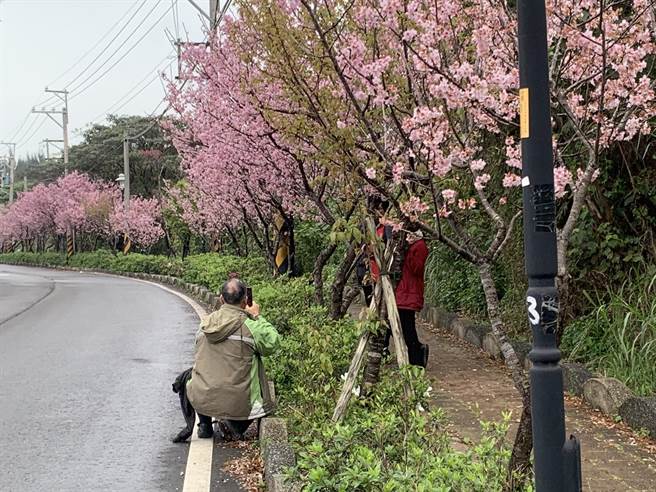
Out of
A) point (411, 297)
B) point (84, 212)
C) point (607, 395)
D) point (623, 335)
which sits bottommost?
point (607, 395)

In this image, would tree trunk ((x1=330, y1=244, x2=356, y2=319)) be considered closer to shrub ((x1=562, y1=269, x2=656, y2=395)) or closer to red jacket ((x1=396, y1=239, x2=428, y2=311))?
red jacket ((x1=396, y1=239, x2=428, y2=311))

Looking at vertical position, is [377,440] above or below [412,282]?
below

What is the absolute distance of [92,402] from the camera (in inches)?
324

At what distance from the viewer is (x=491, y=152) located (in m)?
9.62

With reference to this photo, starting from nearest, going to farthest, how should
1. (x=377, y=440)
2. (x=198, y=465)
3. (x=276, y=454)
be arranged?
1. (x=377, y=440)
2. (x=276, y=454)
3. (x=198, y=465)

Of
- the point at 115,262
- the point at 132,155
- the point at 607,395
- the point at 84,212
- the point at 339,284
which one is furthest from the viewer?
the point at 84,212

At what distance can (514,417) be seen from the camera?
22.3 ft

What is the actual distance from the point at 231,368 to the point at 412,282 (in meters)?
2.43

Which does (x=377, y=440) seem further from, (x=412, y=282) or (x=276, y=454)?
(x=412, y=282)

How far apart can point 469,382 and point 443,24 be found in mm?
4657

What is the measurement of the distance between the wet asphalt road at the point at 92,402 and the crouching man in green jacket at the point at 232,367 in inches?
19.0

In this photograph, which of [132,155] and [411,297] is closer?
[411,297]

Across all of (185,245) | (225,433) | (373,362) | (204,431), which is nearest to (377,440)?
(373,362)

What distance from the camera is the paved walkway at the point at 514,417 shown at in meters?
5.17
